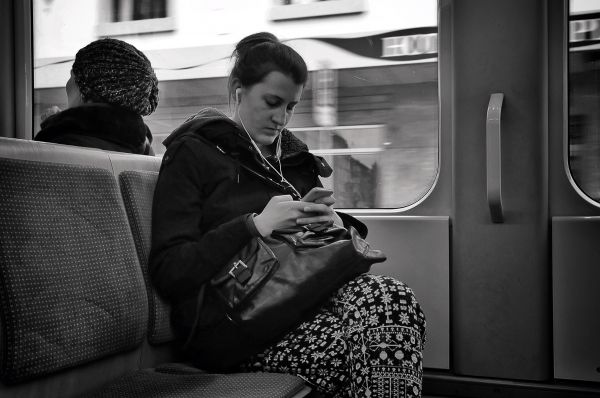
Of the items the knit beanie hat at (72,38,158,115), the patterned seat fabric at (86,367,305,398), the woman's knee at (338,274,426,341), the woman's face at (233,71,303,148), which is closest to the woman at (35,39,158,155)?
the knit beanie hat at (72,38,158,115)

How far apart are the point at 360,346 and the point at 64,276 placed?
73 cm

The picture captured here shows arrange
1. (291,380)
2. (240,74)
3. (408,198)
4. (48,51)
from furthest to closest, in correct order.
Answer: (48,51) < (408,198) < (240,74) < (291,380)

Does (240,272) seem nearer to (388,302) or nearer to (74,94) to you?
(388,302)

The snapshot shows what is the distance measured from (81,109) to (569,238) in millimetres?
1845

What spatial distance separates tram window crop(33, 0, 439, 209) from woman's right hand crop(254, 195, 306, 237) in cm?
104

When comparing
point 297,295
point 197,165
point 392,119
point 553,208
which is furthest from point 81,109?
point 553,208

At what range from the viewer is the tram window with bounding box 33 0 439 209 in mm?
2473

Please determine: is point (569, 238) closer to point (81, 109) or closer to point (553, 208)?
point (553, 208)

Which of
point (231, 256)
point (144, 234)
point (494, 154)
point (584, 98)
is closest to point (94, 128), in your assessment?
point (144, 234)

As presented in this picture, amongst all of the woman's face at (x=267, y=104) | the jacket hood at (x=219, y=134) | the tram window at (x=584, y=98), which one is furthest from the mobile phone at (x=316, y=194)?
the tram window at (x=584, y=98)

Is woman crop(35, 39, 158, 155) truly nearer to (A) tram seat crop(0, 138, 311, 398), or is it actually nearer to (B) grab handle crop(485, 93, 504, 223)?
(A) tram seat crop(0, 138, 311, 398)

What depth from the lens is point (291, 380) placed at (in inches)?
58.9

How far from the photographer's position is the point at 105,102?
1984 mm

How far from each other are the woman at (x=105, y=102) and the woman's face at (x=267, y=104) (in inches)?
15.8
